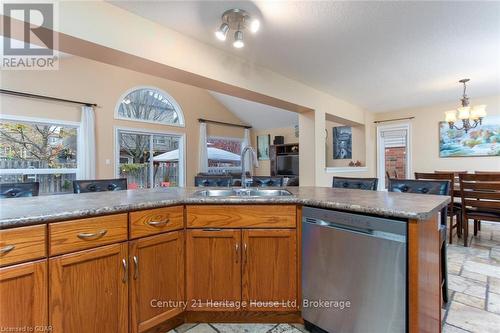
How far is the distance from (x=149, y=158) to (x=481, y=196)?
633cm

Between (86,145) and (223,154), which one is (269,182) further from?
(223,154)

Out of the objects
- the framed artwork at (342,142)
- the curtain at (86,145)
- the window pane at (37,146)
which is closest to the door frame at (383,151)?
the framed artwork at (342,142)

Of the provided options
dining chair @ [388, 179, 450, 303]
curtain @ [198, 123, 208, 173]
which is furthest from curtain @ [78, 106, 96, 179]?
dining chair @ [388, 179, 450, 303]

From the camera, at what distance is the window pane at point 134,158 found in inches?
237

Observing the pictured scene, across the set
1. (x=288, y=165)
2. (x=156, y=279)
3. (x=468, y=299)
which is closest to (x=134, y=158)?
(x=288, y=165)

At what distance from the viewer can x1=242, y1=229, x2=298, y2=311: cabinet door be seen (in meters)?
1.62

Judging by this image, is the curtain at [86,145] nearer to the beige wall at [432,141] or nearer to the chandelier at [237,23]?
the chandelier at [237,23]

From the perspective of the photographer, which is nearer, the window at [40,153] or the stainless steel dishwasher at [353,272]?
the stainless steel dishwasher at [353,272]

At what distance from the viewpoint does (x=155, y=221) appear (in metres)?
1.47

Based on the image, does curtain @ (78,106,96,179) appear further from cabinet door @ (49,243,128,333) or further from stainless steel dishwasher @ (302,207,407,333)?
stainless steel dishwasher @ (302,207,407,333)

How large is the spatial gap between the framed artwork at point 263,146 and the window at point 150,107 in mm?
2937

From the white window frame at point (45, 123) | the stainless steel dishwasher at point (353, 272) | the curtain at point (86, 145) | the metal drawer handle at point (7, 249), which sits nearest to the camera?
the metal drawer handle at point (7, 249)

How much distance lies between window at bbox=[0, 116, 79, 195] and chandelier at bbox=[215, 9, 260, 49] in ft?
15.3

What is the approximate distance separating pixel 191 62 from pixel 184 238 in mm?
1658
